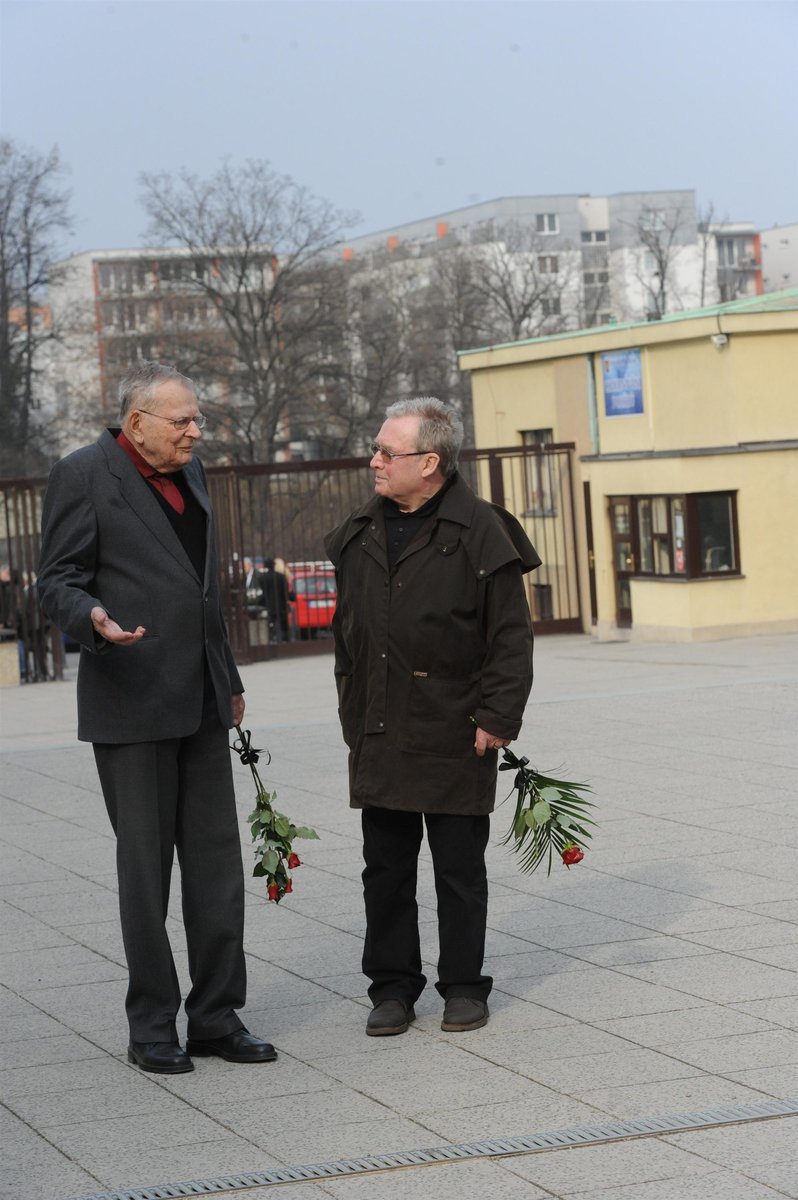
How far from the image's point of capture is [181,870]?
5.11 metres

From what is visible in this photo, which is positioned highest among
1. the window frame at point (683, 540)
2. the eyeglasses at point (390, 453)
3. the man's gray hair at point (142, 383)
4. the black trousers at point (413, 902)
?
the man's gray hair at point (142, 383)

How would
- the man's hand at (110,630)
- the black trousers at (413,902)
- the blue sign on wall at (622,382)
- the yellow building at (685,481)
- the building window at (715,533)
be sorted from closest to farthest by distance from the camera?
the man's hand at (110,630) → the black trousers at (413,902) → the yellow building at (685,481) → the building window at (715,533) → the blue sign on wall at (622,382)

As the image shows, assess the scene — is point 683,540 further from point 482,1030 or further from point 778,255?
point 778,255

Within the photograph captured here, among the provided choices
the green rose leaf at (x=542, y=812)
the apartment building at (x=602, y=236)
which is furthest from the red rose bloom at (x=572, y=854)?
the apartment building at (x=602, y=236)

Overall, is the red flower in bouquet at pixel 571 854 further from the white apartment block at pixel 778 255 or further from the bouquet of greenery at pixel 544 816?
the white apartment block at pixel 778 255

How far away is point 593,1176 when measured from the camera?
3.93 metres

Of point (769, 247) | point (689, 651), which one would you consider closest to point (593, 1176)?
point (689, 651)

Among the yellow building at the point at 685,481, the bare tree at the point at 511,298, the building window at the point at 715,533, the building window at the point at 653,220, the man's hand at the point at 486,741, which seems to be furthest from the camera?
the building window at the point at 653,220

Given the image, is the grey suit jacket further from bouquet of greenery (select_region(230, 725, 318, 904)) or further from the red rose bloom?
the red rose bloom

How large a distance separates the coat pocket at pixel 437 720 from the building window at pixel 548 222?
Answer: 107383 mm

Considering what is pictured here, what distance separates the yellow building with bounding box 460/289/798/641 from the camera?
22141mm

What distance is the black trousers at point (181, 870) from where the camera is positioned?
498 cm

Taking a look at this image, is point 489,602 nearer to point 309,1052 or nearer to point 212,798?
point 212,798

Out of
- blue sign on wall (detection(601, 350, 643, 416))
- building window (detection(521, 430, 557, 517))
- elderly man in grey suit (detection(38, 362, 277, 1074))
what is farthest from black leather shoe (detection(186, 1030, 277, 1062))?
building window (detection(521, 430, 557, 517))
